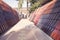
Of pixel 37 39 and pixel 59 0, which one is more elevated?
pixel 59 0

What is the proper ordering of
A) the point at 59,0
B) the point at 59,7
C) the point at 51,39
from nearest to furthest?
the point at 51,39 → the point at 59,7 → the point at 59,0

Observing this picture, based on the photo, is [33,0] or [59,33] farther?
[33,0]

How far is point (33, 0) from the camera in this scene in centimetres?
5700

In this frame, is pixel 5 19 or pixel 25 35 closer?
pixel 25 35

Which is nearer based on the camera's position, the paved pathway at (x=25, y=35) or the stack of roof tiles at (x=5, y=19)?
the paved pathway at (x=25, y=35)

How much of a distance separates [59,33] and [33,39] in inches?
81.1

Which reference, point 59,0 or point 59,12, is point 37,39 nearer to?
point 59,12

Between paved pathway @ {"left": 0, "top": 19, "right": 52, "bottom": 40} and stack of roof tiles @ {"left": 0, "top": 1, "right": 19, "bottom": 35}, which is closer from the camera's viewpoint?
paved pathway @ {"left": 0, "top": 19, "right": 52, "bottom": 40}

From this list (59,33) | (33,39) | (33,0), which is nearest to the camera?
(59,33)

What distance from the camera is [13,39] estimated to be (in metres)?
12.0

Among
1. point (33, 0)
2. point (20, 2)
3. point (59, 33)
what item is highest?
point (59, 33)

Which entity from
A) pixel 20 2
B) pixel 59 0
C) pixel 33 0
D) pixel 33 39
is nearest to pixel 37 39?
pixel 33 39

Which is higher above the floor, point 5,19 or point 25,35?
point 25,35

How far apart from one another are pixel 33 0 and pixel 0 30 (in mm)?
42597
